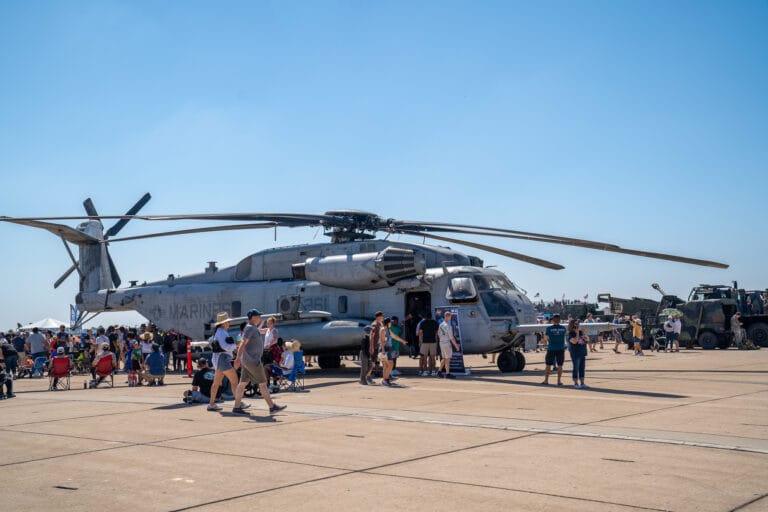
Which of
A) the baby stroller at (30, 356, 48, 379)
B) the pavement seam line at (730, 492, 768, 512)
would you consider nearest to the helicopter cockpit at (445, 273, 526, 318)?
the pavement seam line at (730, 492, 768, 512)

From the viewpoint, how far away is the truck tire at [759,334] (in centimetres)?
3169

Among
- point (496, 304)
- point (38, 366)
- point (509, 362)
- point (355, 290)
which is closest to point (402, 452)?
point (496, 304)

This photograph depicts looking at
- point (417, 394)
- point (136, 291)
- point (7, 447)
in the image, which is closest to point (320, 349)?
point (417, 394)

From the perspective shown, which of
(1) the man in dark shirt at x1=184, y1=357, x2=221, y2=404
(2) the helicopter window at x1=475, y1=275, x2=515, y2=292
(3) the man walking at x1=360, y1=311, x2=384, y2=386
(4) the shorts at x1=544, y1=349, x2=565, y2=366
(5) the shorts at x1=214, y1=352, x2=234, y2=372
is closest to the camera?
(5) the shorts at x1=214, y1=352, x2=234, y2=372

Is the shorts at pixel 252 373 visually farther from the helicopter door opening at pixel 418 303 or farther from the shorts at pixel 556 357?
the helicopter door opening at pixel 418 303

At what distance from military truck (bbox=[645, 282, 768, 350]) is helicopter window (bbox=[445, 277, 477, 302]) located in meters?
17.3

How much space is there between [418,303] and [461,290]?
1476mm

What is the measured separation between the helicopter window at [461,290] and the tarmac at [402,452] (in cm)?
449

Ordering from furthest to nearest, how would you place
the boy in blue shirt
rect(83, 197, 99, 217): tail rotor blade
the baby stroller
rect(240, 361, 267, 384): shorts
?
rect(83, 197, 99, 217): tail rotor blade → the baby stroller → the boy in blue shirt → rect(240, 361, 267, 384): shorts

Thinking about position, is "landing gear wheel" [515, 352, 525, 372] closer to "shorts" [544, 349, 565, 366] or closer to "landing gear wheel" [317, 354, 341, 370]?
"shorts" [544, 349, 565, 366]

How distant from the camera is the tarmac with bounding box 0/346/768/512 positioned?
577 centimetres

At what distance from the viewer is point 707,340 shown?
3123 cm

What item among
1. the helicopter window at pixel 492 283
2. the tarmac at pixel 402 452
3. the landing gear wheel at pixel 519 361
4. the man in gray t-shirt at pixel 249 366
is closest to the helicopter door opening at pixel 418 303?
the helicopter window at pixel 492 283

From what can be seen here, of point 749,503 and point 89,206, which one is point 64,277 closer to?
point 89,206
